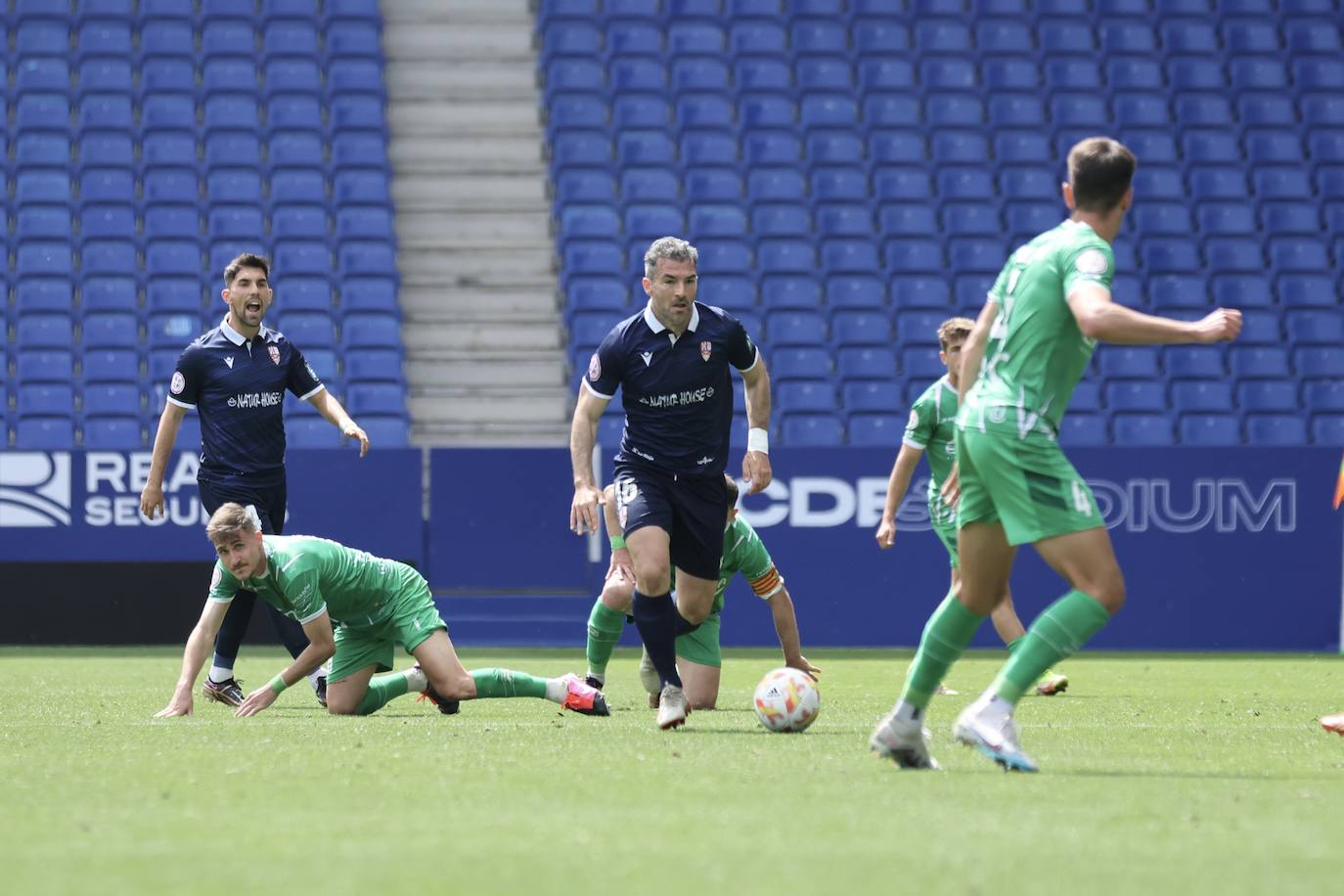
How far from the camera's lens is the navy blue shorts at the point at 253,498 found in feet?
34.0

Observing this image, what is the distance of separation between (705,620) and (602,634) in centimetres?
71

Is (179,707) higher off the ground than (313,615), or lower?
lower

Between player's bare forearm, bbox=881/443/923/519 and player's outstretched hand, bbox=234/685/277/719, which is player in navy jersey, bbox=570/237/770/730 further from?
player's bare forearm, bbox=881/443/923/519

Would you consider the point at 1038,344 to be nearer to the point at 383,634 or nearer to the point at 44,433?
the point at 383,634

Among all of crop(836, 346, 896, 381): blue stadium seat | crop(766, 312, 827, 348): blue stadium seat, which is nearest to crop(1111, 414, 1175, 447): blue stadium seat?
crop(836, 346, 896, 381): blue stadium seat

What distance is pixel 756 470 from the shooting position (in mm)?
8297

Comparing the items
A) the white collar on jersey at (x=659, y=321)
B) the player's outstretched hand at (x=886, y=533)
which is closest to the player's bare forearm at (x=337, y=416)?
the white collar on jersey at (x=659, y=321)

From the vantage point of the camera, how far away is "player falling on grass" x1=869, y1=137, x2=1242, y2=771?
19.3 ft

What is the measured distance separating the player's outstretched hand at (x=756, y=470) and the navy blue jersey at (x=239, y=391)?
10.1 ft

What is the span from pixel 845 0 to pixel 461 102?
15.8 feet

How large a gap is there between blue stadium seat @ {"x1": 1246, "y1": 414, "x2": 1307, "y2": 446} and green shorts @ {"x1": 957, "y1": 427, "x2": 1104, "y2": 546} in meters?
13.4

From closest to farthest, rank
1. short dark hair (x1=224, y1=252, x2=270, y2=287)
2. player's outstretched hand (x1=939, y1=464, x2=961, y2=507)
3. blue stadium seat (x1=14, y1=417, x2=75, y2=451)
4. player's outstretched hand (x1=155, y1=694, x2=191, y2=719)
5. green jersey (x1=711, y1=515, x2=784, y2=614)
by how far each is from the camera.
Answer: player's outstretched hand (x1=939, y1=464, x2=961, y2=507), player's outstretched hand (x1=155, y1=694, x2=191, y2=719), green jersey (x1=711, y1=515, x2=784, y2=614), short dark hair (x1=224, y1=252, x2=270, y2=287), blue stadium seat (x1=14, y1=417, x2=75, y2=451)

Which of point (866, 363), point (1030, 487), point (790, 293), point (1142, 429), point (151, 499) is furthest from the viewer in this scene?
point (790, 293)

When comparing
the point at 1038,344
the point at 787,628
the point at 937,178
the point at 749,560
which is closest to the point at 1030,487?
the point at 1038,344
